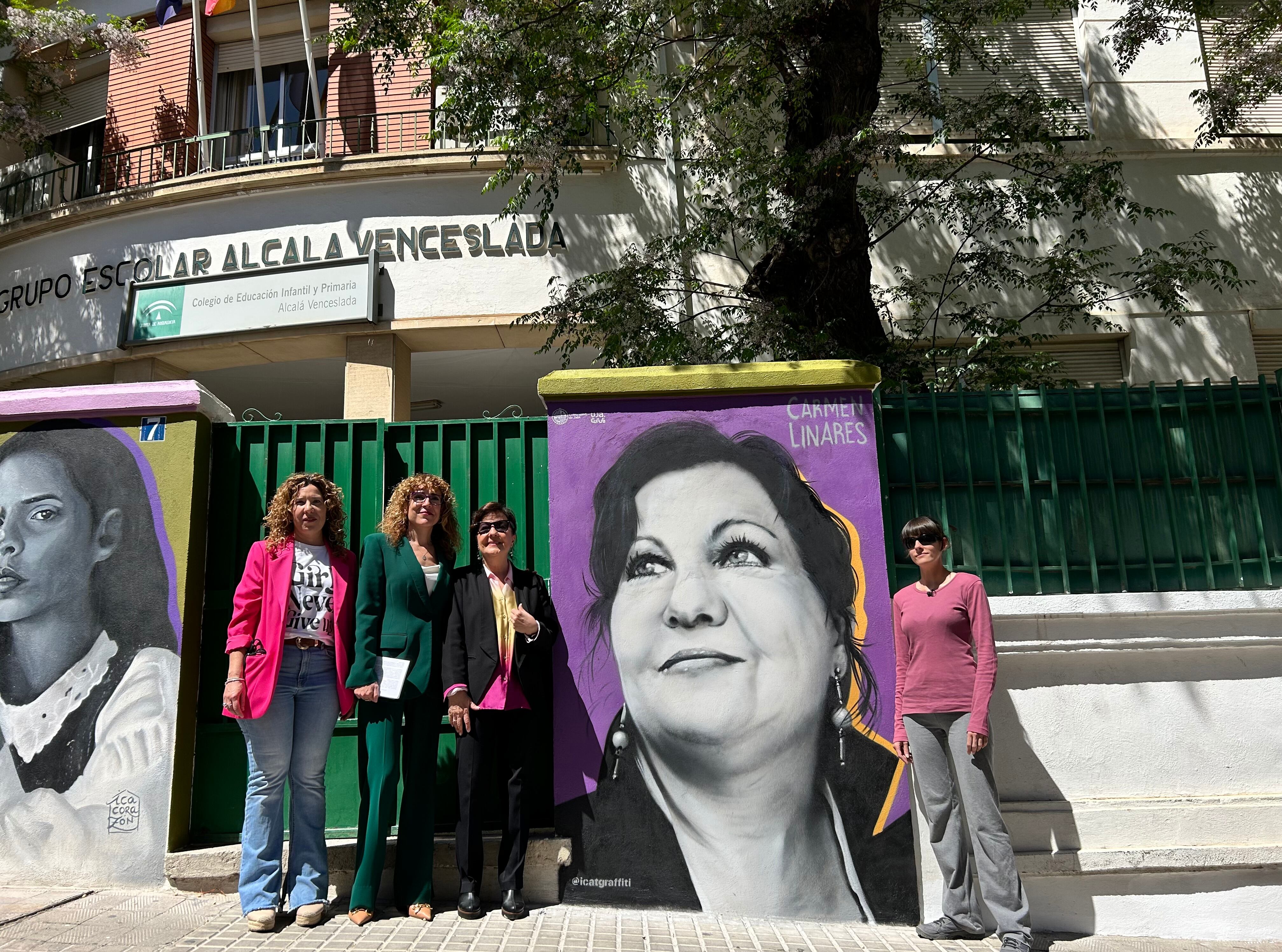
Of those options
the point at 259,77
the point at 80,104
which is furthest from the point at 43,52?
the point at 259,77

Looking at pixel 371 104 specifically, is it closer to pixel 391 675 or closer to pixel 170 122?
pixel 170 122

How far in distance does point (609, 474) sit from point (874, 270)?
20.4 feet

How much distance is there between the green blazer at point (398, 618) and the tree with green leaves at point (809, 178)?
130 inches

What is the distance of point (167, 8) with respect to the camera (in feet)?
38.4

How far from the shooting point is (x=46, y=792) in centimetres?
479

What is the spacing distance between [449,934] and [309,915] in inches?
25.6

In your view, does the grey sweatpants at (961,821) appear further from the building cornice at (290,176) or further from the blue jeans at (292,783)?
the building cornice at (290,176)

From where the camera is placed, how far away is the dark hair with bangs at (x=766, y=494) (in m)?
4.76

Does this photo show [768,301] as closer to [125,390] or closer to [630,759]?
[630,759]

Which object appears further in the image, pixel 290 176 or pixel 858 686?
pixel 290 176

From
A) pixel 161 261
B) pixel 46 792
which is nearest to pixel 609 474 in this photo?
pixel 46 792

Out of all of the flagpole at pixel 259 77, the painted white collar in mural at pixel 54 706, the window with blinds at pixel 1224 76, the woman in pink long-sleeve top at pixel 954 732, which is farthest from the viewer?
the flagpole at pixel 259 77

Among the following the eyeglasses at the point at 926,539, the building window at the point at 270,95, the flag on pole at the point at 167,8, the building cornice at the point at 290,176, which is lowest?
the eyeglasses at the point at 926,539

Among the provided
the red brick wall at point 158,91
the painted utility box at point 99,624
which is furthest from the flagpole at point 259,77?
the painted utility box at point 99,624
